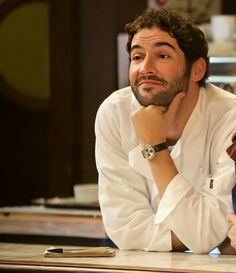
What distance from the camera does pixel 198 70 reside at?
3582 millimetres

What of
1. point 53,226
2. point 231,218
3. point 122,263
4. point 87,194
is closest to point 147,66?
point 231,218

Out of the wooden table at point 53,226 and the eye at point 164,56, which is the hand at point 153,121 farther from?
the wooden table at point 53,226

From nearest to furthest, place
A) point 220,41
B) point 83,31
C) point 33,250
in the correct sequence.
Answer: point 33,250 < point 220,41 < point 83,31

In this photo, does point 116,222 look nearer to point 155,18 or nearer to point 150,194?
point 150,194

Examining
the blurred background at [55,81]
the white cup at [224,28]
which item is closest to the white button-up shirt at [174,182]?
the white cup at [224,28]

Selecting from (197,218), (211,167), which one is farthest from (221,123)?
(197,218)

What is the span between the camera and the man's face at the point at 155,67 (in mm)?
3410

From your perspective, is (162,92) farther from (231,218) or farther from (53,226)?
(53,226)

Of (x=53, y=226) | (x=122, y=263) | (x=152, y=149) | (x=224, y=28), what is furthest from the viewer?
(x=224, y=28)

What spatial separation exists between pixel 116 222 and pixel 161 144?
0.30 m

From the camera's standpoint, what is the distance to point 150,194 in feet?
11.6

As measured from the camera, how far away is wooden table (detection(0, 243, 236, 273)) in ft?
9.07

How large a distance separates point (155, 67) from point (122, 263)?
0.81m

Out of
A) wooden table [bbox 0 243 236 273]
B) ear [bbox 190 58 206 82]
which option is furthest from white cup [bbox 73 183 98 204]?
wooden table [bbox 0 243 236 273]
